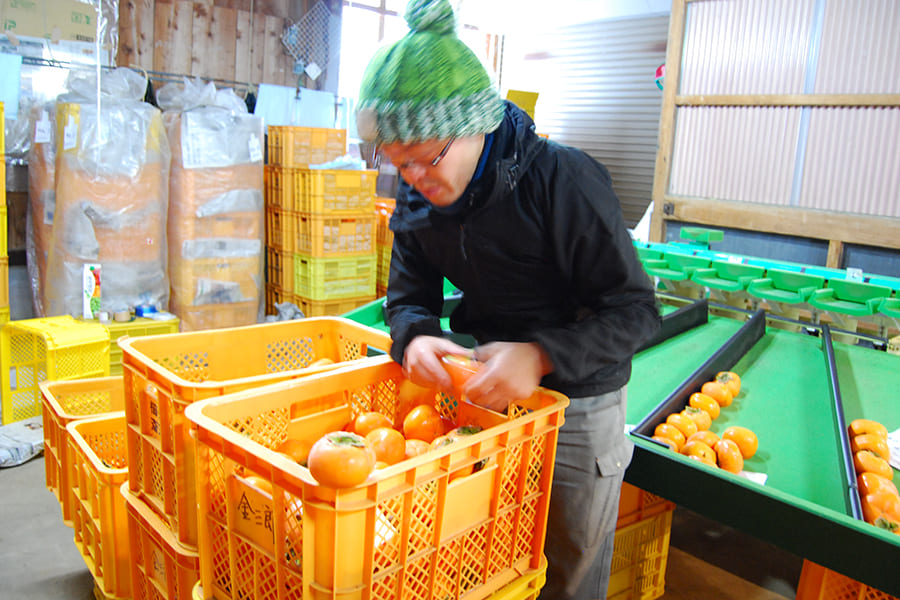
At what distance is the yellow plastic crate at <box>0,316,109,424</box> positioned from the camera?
3434 millimetres

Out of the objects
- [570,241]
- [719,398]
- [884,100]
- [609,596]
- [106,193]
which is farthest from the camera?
[884,100]

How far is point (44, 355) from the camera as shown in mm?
3684

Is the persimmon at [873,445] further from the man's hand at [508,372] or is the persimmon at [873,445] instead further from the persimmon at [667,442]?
the man's hand at [508,372]

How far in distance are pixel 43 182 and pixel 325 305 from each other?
2242 mm

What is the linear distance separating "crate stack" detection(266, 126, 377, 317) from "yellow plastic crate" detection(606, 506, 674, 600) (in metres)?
3.81

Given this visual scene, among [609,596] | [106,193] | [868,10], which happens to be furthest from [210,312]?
[868,10]

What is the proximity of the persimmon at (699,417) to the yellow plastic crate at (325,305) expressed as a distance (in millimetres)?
3856

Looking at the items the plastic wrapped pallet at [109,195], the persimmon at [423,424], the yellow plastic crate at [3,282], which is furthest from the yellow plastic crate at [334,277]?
the persimmon at [423,424]

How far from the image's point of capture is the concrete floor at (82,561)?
8.11ft

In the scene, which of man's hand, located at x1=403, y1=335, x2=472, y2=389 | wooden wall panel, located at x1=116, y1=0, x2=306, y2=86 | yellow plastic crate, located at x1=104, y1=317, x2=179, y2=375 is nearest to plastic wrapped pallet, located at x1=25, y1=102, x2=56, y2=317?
yellow plastic crate, located at x1=104, y1=317, x2=179, y2=375

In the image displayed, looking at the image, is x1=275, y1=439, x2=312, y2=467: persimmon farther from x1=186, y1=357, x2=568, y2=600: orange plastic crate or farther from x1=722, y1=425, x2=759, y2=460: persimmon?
x1=722, y1=425, x2=759, y2=460: persimmon

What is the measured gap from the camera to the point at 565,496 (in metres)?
1.44

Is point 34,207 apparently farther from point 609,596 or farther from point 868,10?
point 868,10

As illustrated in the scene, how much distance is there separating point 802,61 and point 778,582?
4500 mm
